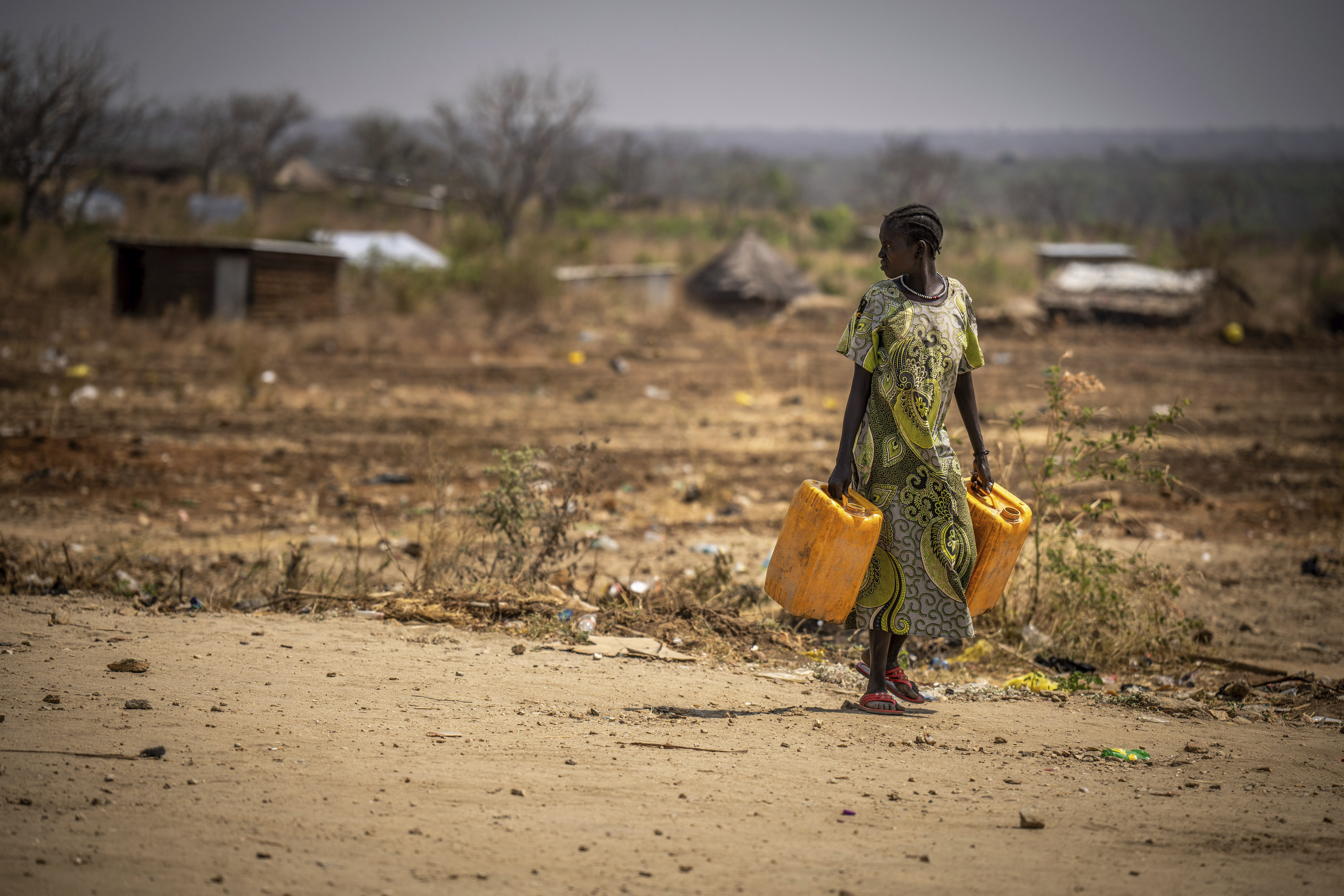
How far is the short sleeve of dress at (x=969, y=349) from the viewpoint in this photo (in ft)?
9.40

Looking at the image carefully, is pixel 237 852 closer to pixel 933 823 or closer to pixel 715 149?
pixel 933 823

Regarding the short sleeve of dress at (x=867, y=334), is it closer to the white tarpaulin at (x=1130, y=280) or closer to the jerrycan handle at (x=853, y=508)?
the jerrycan handle at (x=853, y=508)

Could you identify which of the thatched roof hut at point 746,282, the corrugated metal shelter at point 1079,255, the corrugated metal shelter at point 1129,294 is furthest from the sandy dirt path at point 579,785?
the corrugated metal shelter at point 1079,255

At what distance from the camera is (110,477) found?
6262 mm

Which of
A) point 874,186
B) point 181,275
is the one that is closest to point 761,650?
point 181,275

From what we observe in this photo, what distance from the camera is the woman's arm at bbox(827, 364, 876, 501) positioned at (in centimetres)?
279

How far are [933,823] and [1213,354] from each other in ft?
53.0

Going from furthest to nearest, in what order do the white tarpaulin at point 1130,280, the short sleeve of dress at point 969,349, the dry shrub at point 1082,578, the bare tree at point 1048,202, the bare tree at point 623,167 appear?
the bare tree at point 623,167
the bare tree at point 1048,202
the white tarpaulin at point 1130,280
the dry shrub at point 1082,578
the short sleeve of dress at point 969,349

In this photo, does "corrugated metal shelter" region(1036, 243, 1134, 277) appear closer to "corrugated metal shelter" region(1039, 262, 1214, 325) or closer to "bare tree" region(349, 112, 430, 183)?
"corrugated metal shelter" region(1039, 262, 1214, 325)

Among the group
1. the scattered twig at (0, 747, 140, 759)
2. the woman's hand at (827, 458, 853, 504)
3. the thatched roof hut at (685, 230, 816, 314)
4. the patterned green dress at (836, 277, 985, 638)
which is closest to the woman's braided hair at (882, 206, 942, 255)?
the patterned green dress at (836, 277, 985, 638)

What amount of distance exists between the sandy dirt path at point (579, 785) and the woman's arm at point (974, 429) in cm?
75

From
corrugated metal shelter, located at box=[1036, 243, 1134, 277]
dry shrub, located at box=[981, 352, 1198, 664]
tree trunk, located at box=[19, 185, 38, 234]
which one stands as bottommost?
dry shrub, located at box=[981, 352, 1198, 664]

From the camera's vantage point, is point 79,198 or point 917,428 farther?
point 79,198

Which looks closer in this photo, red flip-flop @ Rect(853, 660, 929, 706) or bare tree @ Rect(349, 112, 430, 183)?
red flip-flop @ Rect(853, 660, 929, 706)
